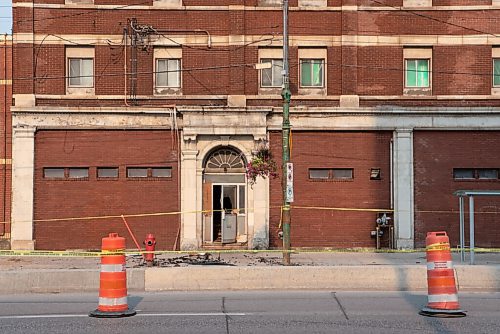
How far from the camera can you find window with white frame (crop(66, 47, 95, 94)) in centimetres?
2661

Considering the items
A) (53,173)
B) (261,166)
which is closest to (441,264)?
(261,166)

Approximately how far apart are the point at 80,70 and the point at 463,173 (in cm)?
1474

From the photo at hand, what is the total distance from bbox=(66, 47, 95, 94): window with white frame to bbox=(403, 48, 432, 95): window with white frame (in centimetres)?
1169

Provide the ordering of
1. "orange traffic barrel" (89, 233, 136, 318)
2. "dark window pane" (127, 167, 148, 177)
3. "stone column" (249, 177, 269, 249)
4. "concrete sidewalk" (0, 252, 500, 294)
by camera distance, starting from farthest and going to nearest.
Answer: "dark window pane" (127, 167, 148, 177), "stone column" (249, 177, 269, 249), "concrete sidewalk" (0, 252, 500, 294), "orange traffic barrel" (89, 233, 136, 318)

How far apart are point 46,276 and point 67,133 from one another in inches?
490

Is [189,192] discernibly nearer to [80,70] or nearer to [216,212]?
[216,212]

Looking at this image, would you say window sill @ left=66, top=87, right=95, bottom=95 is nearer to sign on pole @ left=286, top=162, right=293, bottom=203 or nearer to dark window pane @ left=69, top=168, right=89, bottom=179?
dark window pane @ left=69, top=168, right=89, bottom=179

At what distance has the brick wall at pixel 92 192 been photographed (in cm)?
2625

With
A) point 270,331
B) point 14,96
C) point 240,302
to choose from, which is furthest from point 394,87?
point 270,331

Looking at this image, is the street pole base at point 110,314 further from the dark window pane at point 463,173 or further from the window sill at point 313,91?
the dark window pane at point 463,173

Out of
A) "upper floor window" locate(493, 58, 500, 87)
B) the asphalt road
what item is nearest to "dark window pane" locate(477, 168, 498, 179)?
"upper floor window" locate(493, 58, 500, 87)

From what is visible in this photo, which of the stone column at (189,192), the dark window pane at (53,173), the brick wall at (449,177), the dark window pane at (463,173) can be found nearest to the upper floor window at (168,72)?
the stone column at (189,192)

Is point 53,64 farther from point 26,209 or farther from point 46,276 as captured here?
point 46,276

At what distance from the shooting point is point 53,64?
86.7 ft
